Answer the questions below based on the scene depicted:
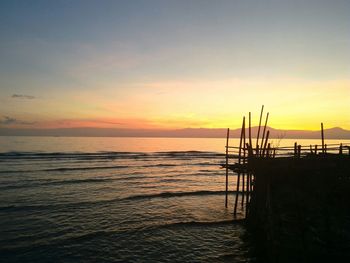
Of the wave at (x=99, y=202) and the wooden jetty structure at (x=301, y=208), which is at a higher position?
the wooden jetty structure at (x=301, y=208)

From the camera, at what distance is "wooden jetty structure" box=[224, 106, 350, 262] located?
1305 cm

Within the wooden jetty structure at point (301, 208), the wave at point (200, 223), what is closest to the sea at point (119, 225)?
the wave at point (200, 223)

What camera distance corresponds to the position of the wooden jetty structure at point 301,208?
13.1 m

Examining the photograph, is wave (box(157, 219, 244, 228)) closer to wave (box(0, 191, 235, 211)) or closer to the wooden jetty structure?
the wooden jetty structure

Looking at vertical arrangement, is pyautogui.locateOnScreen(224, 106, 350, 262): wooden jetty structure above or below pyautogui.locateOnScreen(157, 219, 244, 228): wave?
above

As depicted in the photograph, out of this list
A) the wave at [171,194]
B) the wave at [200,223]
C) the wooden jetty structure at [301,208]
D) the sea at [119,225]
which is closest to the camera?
the wooden jetty structure at [301,208]

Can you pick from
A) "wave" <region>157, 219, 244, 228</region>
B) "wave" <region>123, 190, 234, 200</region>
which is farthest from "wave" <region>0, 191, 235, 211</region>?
"wave" <region>157, 219, 244, 228</region>

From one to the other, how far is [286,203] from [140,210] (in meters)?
11.6

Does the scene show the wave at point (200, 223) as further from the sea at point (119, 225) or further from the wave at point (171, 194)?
the wave at point (171, 194)

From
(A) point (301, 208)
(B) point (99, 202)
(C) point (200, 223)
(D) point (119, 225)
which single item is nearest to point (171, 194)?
(B) point (99, 202)

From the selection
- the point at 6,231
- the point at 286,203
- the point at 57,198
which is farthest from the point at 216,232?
the point at 57,198

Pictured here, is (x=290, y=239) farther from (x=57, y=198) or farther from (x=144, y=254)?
(x=57, y=198)

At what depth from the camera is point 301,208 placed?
49.5 ft

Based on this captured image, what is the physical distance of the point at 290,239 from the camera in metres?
13.5
